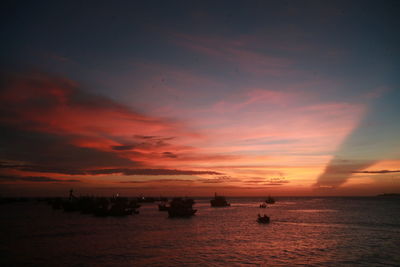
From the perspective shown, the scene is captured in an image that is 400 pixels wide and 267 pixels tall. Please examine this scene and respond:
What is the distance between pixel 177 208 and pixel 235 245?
172 feet

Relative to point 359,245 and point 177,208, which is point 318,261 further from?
point 177,208

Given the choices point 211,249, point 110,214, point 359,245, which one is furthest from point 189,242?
point 110,214

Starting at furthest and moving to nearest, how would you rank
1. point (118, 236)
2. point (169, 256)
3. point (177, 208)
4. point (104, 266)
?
point (177, 208)
point (118, 236)
point (169, 256)
point (104, 266)

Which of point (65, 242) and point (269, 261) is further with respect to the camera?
point (65, 242)

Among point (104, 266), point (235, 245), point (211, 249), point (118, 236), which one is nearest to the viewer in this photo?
point (104, 266)

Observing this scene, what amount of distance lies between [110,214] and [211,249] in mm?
62472

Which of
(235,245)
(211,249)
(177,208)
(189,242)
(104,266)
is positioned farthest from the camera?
(177,208)

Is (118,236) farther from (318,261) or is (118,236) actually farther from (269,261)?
(318,261)

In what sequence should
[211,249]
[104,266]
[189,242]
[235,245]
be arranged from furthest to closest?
1. [189,242]
2. [235,245]
3. [211,249]
4. [104,266]

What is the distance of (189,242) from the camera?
1655 inches

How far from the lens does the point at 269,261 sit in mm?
29750

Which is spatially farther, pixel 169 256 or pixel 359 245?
pixel 359 245

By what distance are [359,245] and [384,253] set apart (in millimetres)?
5101

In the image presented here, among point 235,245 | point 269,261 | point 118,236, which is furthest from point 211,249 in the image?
point 118,236
